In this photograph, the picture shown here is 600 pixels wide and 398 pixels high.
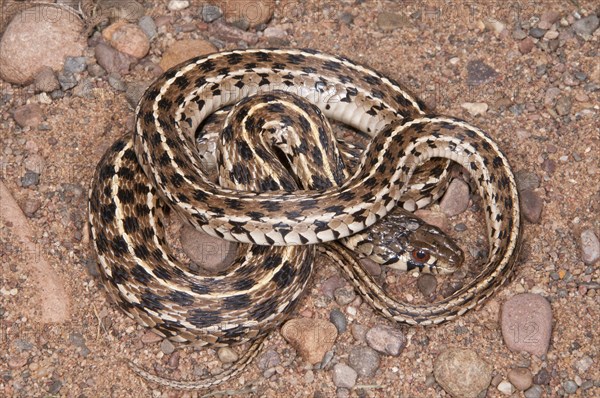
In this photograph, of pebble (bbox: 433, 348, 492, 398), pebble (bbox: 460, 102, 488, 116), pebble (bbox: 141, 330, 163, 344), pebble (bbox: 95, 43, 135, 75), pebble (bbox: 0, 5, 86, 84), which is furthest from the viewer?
pebble (bbox: 95, 43, 135, 75)

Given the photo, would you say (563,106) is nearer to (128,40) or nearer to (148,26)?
(148,26)

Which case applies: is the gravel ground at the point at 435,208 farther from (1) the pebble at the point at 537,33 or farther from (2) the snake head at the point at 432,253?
(2) the snake head at the point at 432,253

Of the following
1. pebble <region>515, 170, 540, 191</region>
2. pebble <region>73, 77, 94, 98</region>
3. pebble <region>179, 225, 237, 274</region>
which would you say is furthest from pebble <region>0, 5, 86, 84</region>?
pebble <region>515, 170, 540, 191</region>

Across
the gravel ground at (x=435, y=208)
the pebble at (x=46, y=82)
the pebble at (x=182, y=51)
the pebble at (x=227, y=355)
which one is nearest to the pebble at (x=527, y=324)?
the gravel ground at (x=435, y=208)

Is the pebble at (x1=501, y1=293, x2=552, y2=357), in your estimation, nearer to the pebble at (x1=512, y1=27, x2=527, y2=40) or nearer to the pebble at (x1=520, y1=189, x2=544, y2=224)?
the pebble at (x1=520, y1=189, x2=544, y2=224)

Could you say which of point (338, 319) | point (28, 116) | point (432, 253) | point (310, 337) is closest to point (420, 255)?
point (432, 253)
